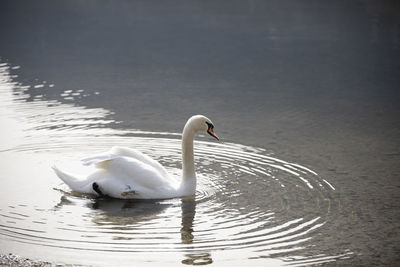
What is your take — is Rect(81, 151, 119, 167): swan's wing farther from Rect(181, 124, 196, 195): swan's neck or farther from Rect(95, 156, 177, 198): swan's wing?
Rect(181, 124, 196, 195): swan's neck

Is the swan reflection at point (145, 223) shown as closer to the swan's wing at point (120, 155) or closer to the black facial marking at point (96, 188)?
the black facial marking at point (96, 188)

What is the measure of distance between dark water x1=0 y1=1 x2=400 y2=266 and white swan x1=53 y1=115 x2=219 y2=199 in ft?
0.45

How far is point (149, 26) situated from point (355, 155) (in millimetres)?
11963

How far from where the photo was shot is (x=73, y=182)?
7.95 meters

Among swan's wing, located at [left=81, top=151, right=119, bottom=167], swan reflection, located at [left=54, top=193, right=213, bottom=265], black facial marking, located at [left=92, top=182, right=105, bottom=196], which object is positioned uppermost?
A: swan's wing, located at [left=81, top=151, right=119, bottom=167]

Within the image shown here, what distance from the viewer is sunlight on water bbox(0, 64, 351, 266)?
638 cm

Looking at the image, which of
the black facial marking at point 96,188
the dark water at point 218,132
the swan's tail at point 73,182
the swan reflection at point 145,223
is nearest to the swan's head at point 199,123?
the dark water at point 218,132

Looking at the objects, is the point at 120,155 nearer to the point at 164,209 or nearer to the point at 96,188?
the point at 96,188

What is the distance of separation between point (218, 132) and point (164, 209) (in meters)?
3.07

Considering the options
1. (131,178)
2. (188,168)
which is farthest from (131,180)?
(188,168)

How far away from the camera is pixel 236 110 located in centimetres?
1180

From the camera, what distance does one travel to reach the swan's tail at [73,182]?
7.89 meters

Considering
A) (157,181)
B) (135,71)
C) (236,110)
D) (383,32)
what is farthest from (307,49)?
(157,181)

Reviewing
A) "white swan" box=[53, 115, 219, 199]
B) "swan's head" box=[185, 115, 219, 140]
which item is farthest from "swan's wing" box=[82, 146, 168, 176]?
"swan's head" box=[185, 115, 219, 140]
